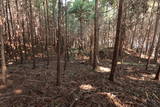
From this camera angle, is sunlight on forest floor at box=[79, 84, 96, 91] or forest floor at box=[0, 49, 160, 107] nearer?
forest floor at box=[0, 49, 160, 107]

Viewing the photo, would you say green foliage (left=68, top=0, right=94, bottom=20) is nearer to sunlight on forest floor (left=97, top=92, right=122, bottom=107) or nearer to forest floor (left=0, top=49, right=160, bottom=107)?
forest floor (left=0, top=49, right=160, bottom=107)

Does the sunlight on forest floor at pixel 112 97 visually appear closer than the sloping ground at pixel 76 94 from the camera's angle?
No

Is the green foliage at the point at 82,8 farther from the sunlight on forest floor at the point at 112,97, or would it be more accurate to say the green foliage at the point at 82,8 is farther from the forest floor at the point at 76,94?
the sunlight on forest floor at the point at 112,97

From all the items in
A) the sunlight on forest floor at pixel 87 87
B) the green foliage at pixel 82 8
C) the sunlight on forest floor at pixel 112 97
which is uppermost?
the green foliage at pixel 82 8

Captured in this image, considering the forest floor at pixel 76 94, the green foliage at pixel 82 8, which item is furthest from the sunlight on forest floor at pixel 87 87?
the green foliage at pixel 82 8

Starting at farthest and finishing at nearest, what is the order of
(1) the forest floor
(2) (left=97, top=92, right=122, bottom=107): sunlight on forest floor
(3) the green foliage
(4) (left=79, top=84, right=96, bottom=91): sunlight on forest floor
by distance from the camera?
(3) the green foliage, (4) (left=79, top=84, right=96, bottom=91): sunlight on forest floor, (2) (left=97, top=92, right=122, bottom=107): sunlight on forest floor, (1) the forest floor

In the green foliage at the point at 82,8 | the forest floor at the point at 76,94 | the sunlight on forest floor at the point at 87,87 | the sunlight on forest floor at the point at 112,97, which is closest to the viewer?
the forest floor at the point at 76,94

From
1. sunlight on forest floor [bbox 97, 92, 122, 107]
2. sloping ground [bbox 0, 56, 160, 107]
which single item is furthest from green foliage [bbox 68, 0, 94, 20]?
sunlight on forest floor [bbox 97, 92, 122, 107]

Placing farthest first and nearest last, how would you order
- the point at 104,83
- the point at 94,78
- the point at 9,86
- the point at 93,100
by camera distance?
1. the point at 94,78
2. the point at 104,83
3. the point at 9,86
4. the point at 93,100

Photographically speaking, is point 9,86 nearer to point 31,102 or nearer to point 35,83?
point 35,83

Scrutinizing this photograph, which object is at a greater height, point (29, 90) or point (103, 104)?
point (29, 90)

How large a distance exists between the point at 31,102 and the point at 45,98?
55 centimetres

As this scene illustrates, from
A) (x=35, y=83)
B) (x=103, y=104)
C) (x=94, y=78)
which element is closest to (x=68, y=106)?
(x=103, y=104)

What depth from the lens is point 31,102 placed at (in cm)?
497
